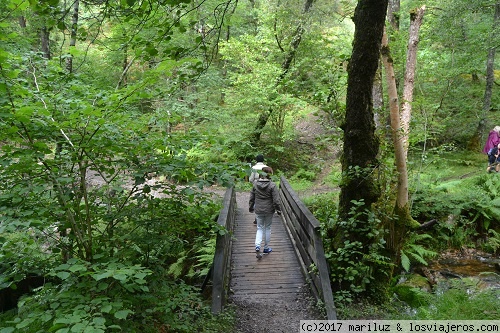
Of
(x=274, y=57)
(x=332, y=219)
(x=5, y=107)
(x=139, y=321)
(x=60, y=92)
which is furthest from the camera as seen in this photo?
(x=274, y=57)

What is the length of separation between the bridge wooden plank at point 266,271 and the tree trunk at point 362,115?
5.47ft

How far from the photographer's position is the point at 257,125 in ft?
54.9

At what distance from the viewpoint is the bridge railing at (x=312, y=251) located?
5332 millimetres

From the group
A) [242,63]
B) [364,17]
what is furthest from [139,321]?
[242,63]

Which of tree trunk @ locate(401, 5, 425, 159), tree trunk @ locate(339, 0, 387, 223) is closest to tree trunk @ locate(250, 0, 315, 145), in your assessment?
tree trunk @ locate(401, 5, 425, 159)

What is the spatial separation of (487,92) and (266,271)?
44.0 feet

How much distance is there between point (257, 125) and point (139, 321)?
45.5ft

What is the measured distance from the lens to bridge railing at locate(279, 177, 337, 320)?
5.33 m

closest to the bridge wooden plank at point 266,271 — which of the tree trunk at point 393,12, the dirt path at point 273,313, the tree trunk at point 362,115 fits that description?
the dirt path at point 273,313

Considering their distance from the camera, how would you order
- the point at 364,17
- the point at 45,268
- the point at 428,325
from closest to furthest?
1. the point at 45,268
2. the point at 428,325
3. the point at 364,17

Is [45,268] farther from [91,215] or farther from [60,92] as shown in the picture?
[60,92]

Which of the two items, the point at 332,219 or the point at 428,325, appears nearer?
the point at 428,325

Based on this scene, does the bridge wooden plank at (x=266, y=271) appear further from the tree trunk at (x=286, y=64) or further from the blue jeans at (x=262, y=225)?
the tree trunk at (x=286, y=64)

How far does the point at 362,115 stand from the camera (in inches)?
215
